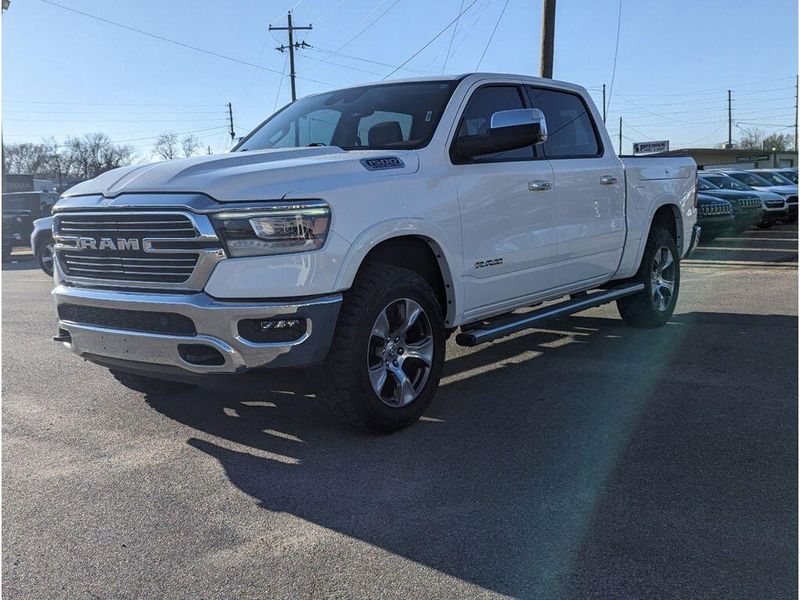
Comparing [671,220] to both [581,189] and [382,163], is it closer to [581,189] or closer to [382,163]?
[581,189]

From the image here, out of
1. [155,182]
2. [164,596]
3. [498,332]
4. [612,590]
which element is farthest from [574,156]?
[164,596]

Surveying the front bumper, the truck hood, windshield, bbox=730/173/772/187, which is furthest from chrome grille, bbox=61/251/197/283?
windshield, bbox=730/173/772/187

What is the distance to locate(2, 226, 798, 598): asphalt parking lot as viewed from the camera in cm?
272

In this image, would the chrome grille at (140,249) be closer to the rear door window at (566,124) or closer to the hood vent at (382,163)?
the hood vent at (382,163)

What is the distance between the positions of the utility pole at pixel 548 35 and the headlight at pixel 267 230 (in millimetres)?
12473

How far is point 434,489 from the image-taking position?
11.3 ft

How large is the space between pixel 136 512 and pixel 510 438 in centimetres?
201

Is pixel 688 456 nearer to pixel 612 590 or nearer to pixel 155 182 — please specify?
pixel 612 590

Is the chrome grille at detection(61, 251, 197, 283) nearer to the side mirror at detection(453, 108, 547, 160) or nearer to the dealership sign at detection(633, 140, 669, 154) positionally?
the side mirror at detection(453, 108, 547, 160)

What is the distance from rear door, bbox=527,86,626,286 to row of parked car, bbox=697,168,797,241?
5.81 m

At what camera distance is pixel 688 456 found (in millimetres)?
3812

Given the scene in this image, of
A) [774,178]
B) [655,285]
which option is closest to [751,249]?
[655,285]

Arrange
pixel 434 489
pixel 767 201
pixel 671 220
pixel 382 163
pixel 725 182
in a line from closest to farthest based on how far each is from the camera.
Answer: pixel 434 489 → pixel 382 163 → pixel 671 220 → pixel 725 182 → pixel 767 201

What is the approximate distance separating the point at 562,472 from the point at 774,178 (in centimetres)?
2312
